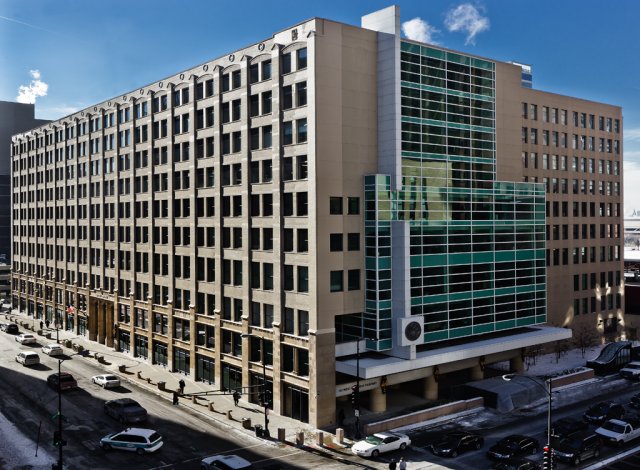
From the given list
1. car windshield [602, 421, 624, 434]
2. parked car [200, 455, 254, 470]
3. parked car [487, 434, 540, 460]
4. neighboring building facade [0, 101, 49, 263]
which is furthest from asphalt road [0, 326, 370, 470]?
neighboring building facade [0, 101, 49, 263]

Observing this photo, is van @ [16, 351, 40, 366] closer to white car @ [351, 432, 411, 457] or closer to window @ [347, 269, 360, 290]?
window @ [347, 269, 360, 290]

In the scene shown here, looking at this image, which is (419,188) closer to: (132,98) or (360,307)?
(360,307)

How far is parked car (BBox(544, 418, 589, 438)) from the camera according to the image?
51088 mm

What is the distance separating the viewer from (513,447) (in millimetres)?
46562

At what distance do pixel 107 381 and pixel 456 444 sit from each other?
38.9 meters

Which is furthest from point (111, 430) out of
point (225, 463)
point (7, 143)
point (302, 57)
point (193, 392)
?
point (7, 143)

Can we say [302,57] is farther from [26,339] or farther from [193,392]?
[26,339]

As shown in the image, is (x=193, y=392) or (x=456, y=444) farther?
(x=193, y=392)

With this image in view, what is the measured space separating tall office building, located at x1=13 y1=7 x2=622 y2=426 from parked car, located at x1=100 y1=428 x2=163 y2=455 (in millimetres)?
13306

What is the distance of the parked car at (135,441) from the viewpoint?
154 feet

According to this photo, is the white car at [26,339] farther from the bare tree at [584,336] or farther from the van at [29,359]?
the bare tree at [584,336]

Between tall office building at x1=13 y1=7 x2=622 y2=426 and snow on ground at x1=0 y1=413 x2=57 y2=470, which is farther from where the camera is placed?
tall office building at x1=13 y1=7 x2=622 y2=426

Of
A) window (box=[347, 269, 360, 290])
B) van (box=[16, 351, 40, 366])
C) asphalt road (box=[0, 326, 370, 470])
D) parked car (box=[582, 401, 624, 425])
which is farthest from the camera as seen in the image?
van (box=[16, 351, 40, 366])

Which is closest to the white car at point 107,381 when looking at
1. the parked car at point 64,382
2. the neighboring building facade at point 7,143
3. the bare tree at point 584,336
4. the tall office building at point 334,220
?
the parked car at point 64,382
